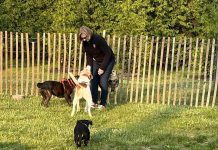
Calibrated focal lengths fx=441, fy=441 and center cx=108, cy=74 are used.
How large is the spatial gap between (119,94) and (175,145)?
16.4 ft

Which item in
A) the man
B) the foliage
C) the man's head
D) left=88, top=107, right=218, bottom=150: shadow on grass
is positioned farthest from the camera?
the foliage

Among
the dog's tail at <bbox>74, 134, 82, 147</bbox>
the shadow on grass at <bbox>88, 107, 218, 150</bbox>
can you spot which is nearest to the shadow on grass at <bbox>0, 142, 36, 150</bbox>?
the dog's tail at <bbox>74, 134, 82, 147</bbox>

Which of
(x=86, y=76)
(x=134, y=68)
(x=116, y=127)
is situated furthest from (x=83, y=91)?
(x=134, y=68)

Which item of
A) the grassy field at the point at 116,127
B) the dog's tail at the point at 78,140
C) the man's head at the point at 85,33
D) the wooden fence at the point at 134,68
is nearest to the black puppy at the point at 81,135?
the dog's tail at the point at 78,140

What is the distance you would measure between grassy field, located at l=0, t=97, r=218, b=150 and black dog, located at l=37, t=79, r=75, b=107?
264mm

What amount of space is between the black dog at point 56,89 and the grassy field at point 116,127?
26cm

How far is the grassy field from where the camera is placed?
7.48 meters

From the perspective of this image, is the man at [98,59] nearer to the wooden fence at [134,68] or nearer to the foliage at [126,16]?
the wooden fence at [134,68]

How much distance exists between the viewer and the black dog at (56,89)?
413 inches

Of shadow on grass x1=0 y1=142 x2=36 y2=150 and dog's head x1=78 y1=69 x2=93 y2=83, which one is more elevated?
dog's head x1=78 y1=69 x2=93 y2=83

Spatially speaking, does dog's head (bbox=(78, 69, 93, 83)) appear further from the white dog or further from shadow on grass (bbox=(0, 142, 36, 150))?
shadow on grass (bbox=(0, 142, 36, 150))

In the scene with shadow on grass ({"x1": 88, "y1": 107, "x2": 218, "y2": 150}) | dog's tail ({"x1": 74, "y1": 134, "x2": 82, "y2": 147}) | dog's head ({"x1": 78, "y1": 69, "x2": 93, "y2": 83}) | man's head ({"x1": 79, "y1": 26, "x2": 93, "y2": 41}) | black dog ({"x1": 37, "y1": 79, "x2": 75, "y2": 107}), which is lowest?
shadow on grass ({"x1": 88, "y1": 107, "x2": 218, "y2": 150})

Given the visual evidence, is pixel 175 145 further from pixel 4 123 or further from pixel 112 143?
pixel 4 123

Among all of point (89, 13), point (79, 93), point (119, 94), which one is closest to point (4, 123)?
point (79, 93)
